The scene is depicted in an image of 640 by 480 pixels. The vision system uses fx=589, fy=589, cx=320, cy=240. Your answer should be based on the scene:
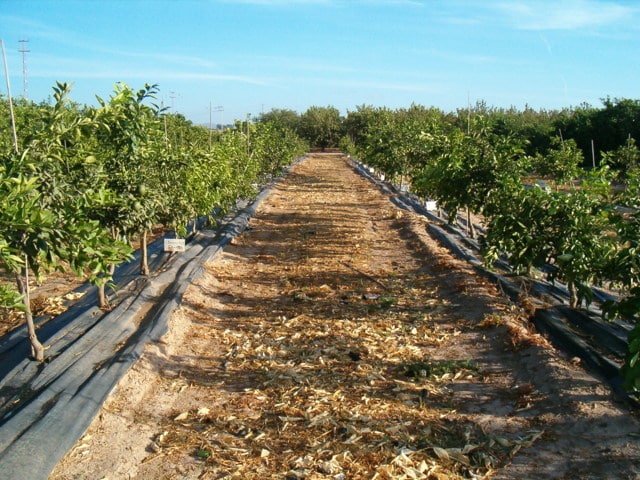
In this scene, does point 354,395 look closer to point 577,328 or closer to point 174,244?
point 577,328

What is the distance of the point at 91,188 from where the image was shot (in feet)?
20.2

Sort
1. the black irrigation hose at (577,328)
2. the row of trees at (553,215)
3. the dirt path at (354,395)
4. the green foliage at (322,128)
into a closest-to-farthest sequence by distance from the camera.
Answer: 1. the dirt path at (354,395)
2. the row of trees at (553,215)
3. the black irrigation hose at (577,328)
4. the green foliage at (322,128)

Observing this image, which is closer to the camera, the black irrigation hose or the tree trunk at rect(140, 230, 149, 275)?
the black irrigation hose

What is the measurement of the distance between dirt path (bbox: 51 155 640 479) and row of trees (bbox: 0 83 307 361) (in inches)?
52.6

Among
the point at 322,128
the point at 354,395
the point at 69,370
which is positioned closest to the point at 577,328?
the point at 354,395

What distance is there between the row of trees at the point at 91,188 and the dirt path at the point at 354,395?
4.38ft

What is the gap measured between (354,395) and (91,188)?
11.3 feet

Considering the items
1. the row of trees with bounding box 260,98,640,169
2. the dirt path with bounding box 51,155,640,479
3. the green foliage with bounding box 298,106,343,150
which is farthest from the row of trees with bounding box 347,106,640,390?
the green foliage with bounding box 298,106,343,150

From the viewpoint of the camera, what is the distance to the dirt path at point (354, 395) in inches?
177

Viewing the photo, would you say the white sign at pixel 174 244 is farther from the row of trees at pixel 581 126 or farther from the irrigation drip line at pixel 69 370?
the row of trees at pixel 581 126

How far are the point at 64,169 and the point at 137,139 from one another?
119 cm

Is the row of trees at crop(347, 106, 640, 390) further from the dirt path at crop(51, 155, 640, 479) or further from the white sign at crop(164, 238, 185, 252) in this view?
the white sign at crop(164, 238, 185, 252)

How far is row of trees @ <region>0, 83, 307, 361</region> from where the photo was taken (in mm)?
4289

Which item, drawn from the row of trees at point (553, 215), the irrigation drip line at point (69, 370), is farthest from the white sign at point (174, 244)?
the row of trees at point (553, 215)
